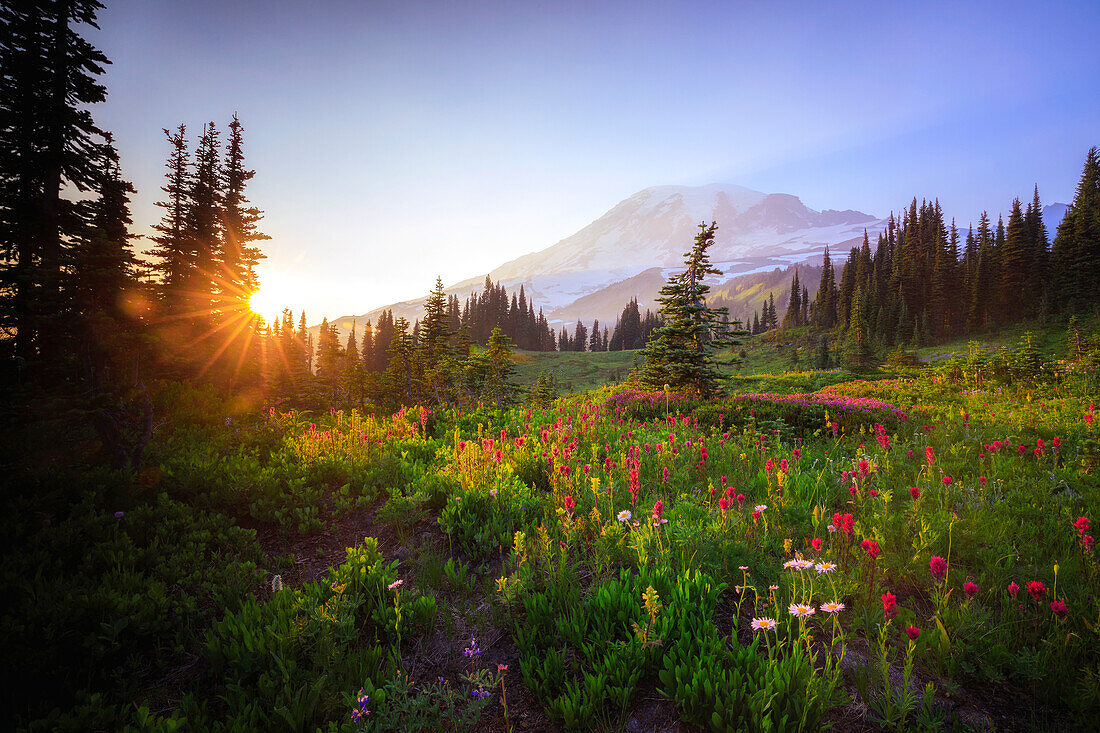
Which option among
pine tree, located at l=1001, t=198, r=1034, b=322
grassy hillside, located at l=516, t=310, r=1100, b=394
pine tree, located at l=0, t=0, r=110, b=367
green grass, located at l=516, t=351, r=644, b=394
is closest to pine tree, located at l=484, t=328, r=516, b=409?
grassy hillside, located at l=516, t=310, r=1100, b=394

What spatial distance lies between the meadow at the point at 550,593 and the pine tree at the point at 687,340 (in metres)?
7.84

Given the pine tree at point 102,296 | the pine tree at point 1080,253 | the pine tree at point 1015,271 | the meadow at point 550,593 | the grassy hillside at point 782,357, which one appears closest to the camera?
the meadow at point 550,593

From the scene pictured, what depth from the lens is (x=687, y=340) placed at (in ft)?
48.9

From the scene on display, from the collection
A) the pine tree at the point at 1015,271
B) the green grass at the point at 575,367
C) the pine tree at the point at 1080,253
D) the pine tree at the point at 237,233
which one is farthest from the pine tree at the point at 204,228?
the pine tree at the point at 1015,271

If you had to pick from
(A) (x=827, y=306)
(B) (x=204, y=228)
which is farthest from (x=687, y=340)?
(A) (x=827, y=306)

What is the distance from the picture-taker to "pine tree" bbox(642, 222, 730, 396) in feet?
47.2

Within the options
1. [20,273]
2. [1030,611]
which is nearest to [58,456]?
[20,273]

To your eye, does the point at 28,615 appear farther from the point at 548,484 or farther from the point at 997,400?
the point at 997,400

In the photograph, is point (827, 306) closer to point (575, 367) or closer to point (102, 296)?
point (575, 367)

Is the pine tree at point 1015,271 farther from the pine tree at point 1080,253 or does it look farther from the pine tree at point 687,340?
the pine tree at point 687,340

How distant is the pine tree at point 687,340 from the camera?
14.4 m

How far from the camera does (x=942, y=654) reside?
267 centimetres

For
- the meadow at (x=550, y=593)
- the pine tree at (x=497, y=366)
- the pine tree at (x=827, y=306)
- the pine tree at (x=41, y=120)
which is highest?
the pine tree at (x=827, y=306)

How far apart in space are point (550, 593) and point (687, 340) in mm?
12987
